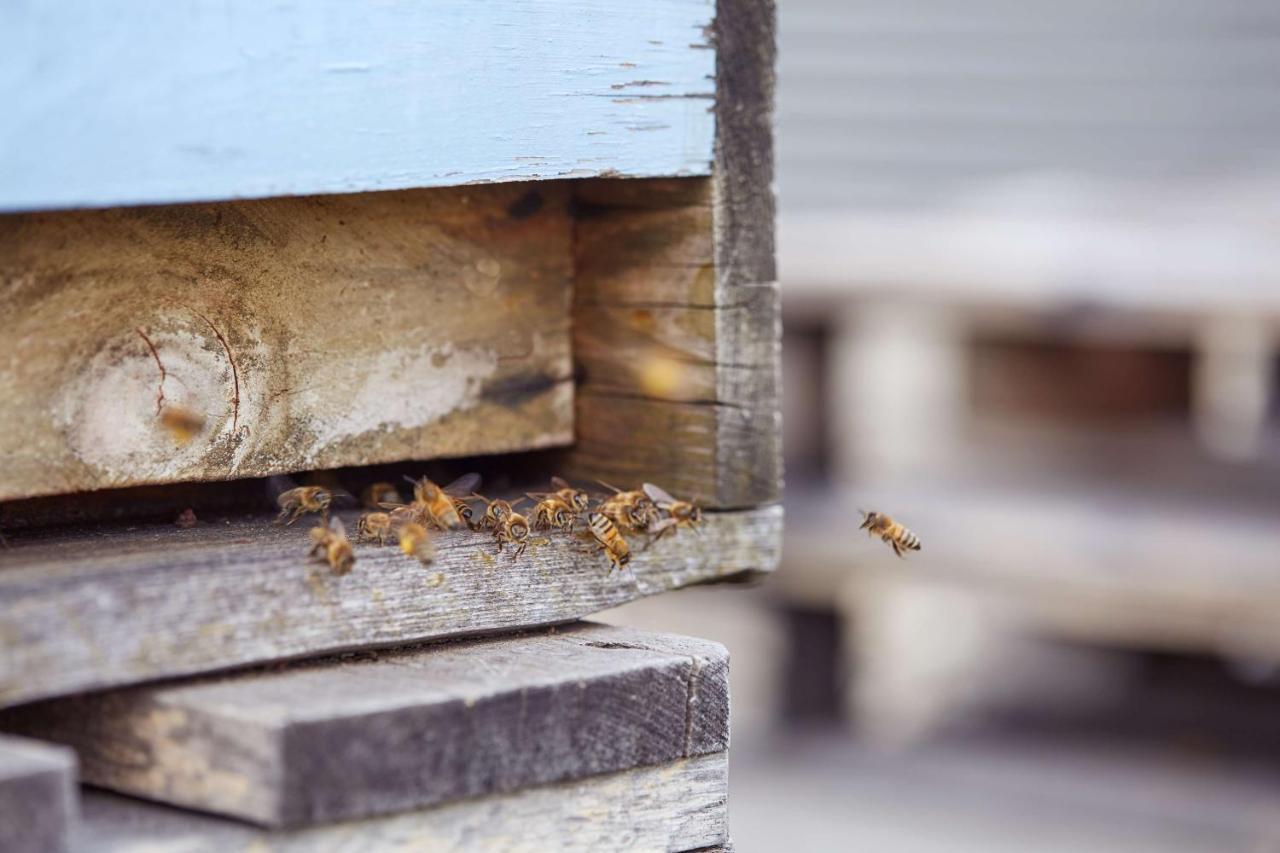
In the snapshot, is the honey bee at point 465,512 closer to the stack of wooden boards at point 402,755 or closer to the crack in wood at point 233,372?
the stack of wooden boards at point 402,755

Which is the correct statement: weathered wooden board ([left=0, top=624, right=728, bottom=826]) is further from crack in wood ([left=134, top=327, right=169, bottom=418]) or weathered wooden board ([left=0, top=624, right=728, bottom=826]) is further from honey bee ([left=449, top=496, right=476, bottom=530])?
crack in wood ([left=134, top=327, right=169, bottom=418])

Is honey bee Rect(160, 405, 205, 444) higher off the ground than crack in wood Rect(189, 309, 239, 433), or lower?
lower

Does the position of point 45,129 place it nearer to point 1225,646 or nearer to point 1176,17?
point 1225,646

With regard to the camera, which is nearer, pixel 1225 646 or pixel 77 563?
pixel 77 563

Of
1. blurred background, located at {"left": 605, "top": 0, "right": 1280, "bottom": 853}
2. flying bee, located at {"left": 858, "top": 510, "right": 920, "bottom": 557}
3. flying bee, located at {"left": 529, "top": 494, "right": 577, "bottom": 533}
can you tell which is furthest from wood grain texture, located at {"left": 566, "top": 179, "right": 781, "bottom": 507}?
blurred background, located at {"left": 605, "top": 0, "right": 1280, "bottom": 853}

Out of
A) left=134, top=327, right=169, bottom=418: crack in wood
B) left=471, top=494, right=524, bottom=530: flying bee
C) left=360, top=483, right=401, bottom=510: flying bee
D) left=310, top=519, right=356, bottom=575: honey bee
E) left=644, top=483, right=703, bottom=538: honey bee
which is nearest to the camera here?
left=310, top=519, right=356, bottom=575: honey bee

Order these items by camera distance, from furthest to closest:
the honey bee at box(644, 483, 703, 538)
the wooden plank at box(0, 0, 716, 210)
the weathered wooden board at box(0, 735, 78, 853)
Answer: the honey bee at box(644, 483, 703, 538)
the wooden plank at box(0, 0, 716, 210)
the weathered wooden board at box(0, 735, 78, 853)

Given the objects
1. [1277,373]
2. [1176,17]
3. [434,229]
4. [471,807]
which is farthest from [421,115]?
[1176,17]
